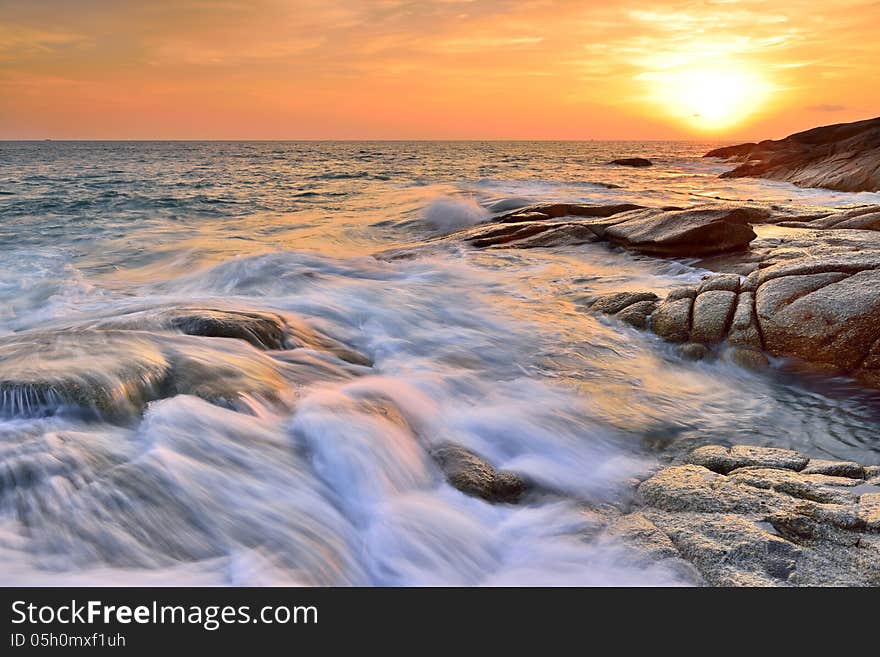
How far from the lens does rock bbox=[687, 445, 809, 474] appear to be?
3484mm

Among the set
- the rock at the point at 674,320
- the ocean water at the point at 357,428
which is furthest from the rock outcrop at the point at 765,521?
the rock at the point at 674,320

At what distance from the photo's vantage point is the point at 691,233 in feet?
29.5

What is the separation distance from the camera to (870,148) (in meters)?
25.3

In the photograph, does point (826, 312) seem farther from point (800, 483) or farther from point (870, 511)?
point (870, 511)

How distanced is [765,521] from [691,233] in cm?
713

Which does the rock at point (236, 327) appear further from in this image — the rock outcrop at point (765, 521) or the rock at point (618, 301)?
the rock outcrop at point (765, 521)

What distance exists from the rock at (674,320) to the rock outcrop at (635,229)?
3169 millimetres

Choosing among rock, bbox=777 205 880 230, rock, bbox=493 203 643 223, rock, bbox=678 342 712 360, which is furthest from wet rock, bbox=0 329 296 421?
rock, bbox=777 205 880 230

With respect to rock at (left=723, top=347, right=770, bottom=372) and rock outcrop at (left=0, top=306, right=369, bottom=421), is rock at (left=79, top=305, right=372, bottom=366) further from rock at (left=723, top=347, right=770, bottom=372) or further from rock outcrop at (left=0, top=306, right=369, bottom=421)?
rock at (left=723, top=347, right=770, bottom=372)

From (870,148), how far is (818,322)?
27.2 meters

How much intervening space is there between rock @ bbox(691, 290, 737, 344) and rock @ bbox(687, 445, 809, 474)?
216cm

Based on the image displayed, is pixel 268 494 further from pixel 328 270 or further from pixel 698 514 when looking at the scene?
pixel 328 270

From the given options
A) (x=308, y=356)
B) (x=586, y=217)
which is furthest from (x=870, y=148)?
(x=308, y=356)
